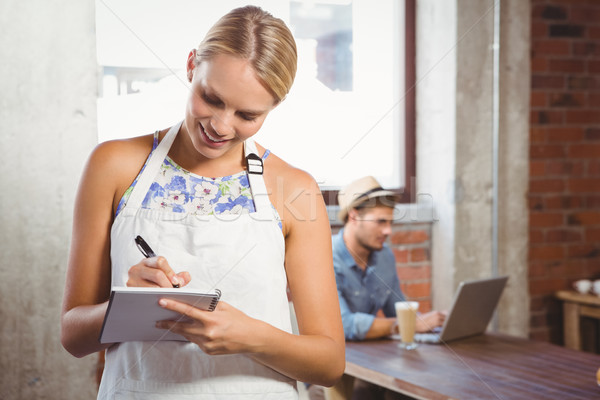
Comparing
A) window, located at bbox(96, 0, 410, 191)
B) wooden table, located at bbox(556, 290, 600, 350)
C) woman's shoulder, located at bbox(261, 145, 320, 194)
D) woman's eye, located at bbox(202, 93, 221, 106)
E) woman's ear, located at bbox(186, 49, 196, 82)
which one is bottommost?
wooden table, located at bbox(556, 290, 600, 350)

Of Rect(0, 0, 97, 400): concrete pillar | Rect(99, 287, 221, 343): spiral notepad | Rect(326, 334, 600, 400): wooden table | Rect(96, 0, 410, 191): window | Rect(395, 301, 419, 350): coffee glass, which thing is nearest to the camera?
Rect(99, 287, 221, 343): spiral notepad

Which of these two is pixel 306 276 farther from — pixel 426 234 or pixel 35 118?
pixel 426 234

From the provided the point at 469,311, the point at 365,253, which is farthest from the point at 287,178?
the point at 365,253

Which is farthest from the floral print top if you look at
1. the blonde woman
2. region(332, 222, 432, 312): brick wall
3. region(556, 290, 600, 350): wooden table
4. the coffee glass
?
region(556, 290, 600, 350): wooden table

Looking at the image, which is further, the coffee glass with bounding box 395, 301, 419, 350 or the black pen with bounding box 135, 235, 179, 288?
the coffee glass with bounding box 395, 301, 419, 350

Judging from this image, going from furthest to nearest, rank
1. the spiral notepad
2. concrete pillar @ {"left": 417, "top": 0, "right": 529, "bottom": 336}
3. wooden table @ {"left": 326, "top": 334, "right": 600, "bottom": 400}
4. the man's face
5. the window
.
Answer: concrete pillar @ {"left": 417, "top": 0, "right": 529, "bottom": 336}
the man's face
the window
wooden table @ {"left": 326, "top": 334, "right": 600, "bottom": 400}
the spiral notepad

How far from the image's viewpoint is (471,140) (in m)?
3.09

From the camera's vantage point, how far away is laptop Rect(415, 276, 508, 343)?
2137 mm

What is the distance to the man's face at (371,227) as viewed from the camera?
8.63 feet

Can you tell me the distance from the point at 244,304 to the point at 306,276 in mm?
125

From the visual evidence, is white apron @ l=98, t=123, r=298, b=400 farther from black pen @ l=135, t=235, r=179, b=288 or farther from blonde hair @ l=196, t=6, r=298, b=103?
blonde hair @ l=196, t=6, r=298, b=103

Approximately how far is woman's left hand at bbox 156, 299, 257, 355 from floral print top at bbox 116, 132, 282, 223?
22cm

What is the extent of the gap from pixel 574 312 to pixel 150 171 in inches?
106

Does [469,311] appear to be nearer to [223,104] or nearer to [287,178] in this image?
[287,178]
